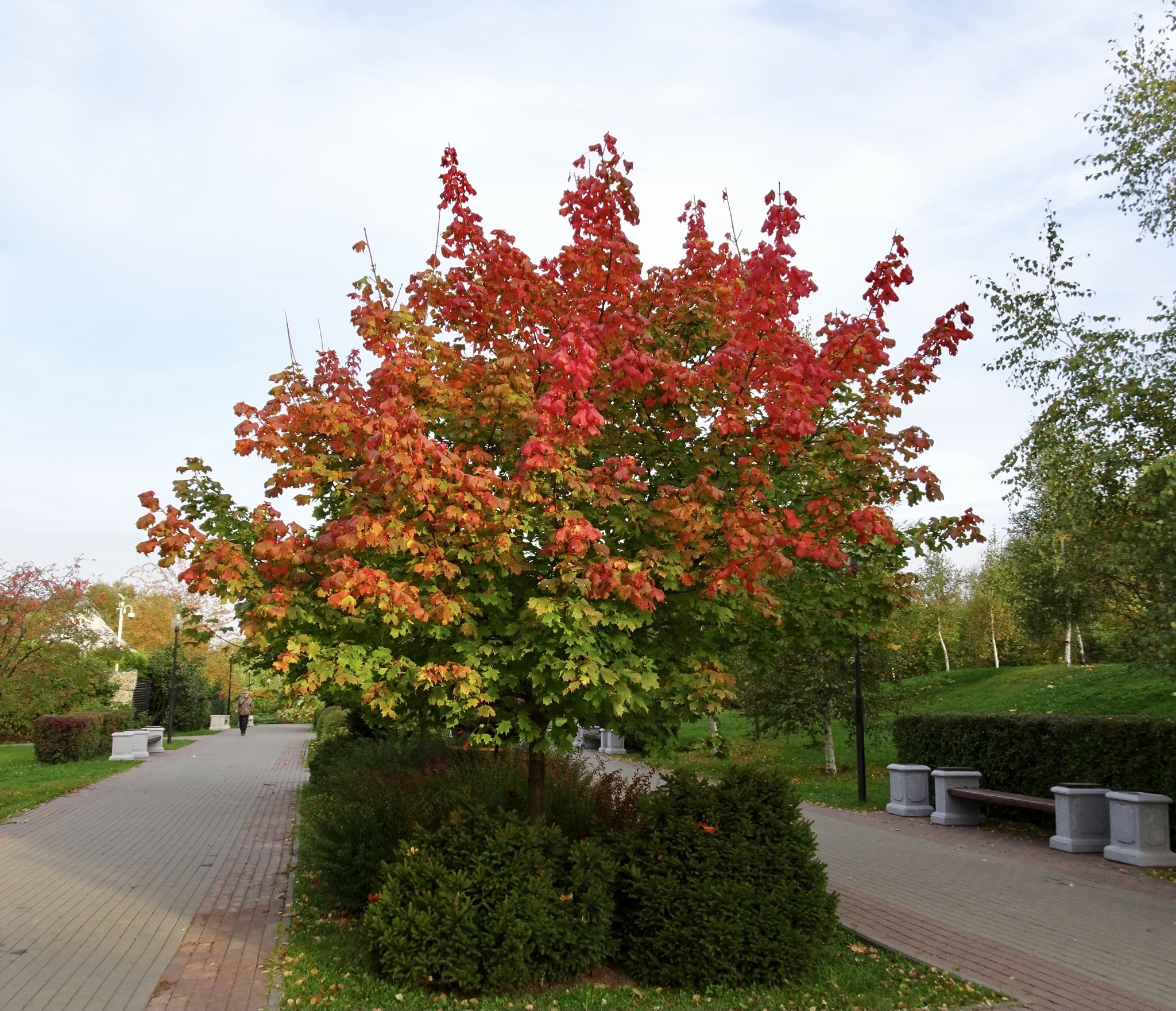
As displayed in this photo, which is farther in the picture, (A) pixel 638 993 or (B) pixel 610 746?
(B) pixel 610 746

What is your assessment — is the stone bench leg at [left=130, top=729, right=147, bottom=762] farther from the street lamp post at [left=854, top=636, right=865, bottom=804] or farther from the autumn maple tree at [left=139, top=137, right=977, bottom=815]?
the autumn maple tree at [left=139, top=137, right=977, bottom=815]

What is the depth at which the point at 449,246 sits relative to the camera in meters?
7.21

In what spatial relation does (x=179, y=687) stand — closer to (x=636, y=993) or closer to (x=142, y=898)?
(x=142, y=898)

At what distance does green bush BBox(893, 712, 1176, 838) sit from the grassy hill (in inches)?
57.2

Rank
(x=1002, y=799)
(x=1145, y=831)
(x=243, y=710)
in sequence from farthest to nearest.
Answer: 1. (x=243, y=710)
2. (x=1002, y=799)
3. (x=1145, y=831)

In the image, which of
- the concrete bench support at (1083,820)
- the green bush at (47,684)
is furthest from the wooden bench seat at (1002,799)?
the green bush at (47,684)

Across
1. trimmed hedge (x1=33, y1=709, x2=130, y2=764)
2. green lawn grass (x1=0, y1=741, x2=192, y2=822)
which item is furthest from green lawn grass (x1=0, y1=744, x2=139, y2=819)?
trimmed hedge (x1=33, y1=709, x2=130, y2=764)

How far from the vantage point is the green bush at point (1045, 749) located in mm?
10641

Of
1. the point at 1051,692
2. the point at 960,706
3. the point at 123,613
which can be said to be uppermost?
the point at 123,613

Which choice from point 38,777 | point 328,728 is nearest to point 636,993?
point 328,728

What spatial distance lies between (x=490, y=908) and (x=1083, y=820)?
8037 millimetres

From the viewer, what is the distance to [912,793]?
14.1 metres

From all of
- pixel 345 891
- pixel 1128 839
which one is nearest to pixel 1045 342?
pixel 1128 839

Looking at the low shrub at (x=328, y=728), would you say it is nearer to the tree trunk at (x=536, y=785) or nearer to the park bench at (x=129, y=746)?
the park bench at (x=129, y=746)
